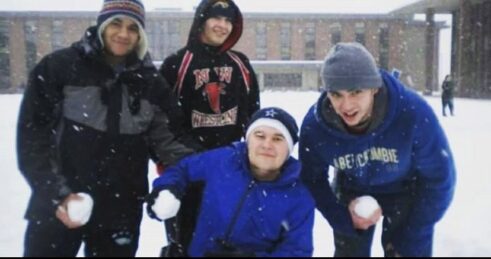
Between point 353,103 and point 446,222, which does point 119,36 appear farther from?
point 446,222

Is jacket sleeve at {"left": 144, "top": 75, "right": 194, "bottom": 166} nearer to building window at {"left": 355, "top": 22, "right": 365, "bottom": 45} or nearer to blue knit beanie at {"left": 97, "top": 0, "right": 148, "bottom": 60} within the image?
blue knit beanie at {"left": 97, "top": 0, "right": 148, "bottom": 60}

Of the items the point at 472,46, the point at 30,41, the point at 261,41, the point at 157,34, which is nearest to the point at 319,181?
the point at 472,46

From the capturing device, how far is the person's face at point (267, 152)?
251cm

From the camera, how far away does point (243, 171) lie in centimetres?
252

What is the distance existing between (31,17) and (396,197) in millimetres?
54711

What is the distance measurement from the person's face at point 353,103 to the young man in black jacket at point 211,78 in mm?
1004

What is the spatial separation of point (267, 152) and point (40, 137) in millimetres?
1090

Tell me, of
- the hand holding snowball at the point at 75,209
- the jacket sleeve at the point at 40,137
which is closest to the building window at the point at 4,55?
the jacket sleeve at the point at 40,137

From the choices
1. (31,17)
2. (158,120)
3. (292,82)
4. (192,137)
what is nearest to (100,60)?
(158,120)

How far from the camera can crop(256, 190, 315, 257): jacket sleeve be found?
231 cm

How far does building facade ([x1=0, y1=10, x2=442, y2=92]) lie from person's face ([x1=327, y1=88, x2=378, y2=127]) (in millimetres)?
48421

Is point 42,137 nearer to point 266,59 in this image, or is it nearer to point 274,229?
point 274,229

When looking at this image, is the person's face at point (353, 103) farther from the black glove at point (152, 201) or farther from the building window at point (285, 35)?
the building window at point (285, 35)

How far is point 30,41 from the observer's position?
170 feet
